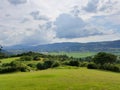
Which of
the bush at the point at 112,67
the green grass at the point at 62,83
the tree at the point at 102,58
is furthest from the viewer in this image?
the tree at the point at 102,58

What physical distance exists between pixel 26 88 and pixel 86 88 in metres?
→ 11.5

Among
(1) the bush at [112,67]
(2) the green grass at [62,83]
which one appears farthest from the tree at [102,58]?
(2) the green grass at [62,83]

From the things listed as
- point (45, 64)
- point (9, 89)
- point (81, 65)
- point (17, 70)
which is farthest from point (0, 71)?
point (9, 89)

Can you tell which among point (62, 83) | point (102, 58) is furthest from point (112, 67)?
point (62, 83)

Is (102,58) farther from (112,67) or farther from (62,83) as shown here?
(62,83)

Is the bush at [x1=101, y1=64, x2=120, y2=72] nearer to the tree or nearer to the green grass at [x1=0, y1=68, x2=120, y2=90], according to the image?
the tree

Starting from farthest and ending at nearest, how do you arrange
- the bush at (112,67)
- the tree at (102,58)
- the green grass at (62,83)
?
the tree at (102,58) < the bush at (112,67) < the green grass at (62,83)

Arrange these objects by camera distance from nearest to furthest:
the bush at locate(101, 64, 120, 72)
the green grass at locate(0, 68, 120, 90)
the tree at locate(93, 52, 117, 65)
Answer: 1. the green grass at locate(0, 68, 120, 90)
2. the bush at locate(101, 64, 120, 72)
3. the tree at locate(93, 52, 117, 65)

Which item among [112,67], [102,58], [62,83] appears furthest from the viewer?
[102,58]

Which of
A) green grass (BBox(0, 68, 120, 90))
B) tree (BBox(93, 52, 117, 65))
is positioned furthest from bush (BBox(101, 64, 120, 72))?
green grass (BBox(0, 68, 120, 90))

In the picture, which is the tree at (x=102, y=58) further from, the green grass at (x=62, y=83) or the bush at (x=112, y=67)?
the green grass at (x=62, y=83)

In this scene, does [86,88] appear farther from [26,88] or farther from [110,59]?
[110,59]

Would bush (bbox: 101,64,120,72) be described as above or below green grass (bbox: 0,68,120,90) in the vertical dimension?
below

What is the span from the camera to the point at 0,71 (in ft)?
386
